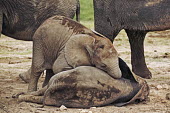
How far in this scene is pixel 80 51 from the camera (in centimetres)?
550

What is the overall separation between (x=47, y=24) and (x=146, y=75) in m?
2.11

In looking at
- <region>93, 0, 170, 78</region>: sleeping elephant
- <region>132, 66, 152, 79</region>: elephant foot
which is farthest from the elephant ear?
<region>132, 66, 152, 79</region>: elephant foot

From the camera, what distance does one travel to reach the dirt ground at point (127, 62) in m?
5.29

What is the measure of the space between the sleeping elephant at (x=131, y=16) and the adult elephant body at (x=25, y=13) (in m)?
0.64

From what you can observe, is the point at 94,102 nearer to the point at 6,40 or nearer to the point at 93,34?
Result: the point at 93,34

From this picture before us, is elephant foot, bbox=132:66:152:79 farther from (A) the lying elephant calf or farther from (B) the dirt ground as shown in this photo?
(A) the lying elephant calf

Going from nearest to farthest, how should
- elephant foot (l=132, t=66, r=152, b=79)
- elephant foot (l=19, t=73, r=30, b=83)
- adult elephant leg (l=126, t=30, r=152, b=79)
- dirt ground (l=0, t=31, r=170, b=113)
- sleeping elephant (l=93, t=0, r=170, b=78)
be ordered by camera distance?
dirt ground (l=0, t=31, r=170, b=113)
sleeping elephant (l=93, t=0, r=170, b=78)
elephant foot (l=19, t=73, r=30, b=83)
elephant foot (l=132, t=66, r=152, b=79)
adult elephant leg (l=126, t=30, r=152, b=79)

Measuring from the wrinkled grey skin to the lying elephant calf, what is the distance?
10 cm

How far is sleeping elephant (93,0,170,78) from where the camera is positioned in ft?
22.2

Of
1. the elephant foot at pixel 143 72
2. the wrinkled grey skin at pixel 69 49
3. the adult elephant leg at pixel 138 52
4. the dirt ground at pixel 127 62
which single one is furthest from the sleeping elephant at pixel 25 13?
the elephant foot at pixel 143 72

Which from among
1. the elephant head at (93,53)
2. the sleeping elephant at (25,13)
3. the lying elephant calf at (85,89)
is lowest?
the lying elephant calf at (85,89)

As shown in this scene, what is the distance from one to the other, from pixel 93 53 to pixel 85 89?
352 millimetres

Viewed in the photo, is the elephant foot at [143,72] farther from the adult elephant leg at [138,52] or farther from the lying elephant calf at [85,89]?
the lying elephant calf at [85,89]

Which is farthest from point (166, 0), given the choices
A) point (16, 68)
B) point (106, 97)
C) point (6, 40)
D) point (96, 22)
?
point (6, 40)
